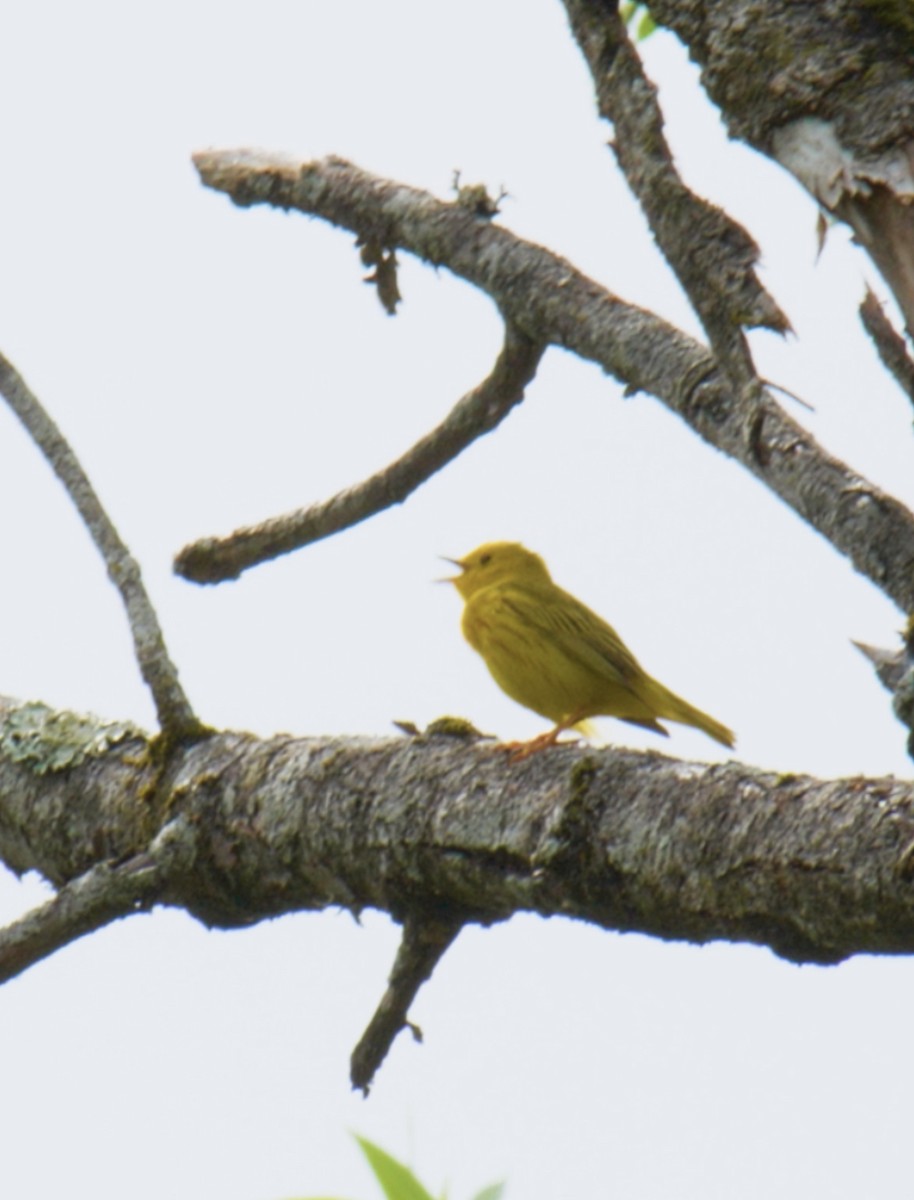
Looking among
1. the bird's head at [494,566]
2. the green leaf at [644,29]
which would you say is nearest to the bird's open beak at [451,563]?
the bird's head at [494,566]

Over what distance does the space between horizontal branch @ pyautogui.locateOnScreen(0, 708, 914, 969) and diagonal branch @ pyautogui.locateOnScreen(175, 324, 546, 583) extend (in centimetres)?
57

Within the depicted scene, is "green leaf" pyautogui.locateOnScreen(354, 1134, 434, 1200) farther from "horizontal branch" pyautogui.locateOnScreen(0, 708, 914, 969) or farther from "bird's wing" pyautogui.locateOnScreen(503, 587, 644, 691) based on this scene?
"bird's wing" pyautogui.locateOnScreen(503, 587, 644, 691)

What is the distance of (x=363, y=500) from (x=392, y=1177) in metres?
2.47

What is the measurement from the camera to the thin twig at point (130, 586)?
11.8 ft

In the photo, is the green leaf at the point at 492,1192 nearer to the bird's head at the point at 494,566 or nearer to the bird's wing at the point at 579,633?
the bird's wing at the point at 579,633

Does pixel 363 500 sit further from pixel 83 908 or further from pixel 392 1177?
pixel 392 1177

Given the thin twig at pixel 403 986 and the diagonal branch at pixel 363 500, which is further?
the diagonal branch at pixel 363 500

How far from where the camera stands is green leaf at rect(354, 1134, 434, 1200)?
1.74m

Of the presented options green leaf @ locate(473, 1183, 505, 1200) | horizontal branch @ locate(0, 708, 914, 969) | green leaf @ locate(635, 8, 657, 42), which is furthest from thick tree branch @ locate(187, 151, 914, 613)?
green leaf @ locate(473, 1183, 505, 1200)

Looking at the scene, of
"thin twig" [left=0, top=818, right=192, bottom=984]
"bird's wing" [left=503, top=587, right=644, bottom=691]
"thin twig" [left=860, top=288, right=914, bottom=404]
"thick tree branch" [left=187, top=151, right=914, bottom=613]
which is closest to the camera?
"thin twig" [left=860, top=288, right=914, bottom=404]

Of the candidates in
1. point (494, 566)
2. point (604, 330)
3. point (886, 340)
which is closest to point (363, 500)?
point (604, 330)

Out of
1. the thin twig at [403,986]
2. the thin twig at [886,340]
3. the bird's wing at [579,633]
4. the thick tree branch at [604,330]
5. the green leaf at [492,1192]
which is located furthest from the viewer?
the bird's wing at [579,633]

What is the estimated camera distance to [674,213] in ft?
8.68

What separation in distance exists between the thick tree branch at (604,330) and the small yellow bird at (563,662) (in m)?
1.99
